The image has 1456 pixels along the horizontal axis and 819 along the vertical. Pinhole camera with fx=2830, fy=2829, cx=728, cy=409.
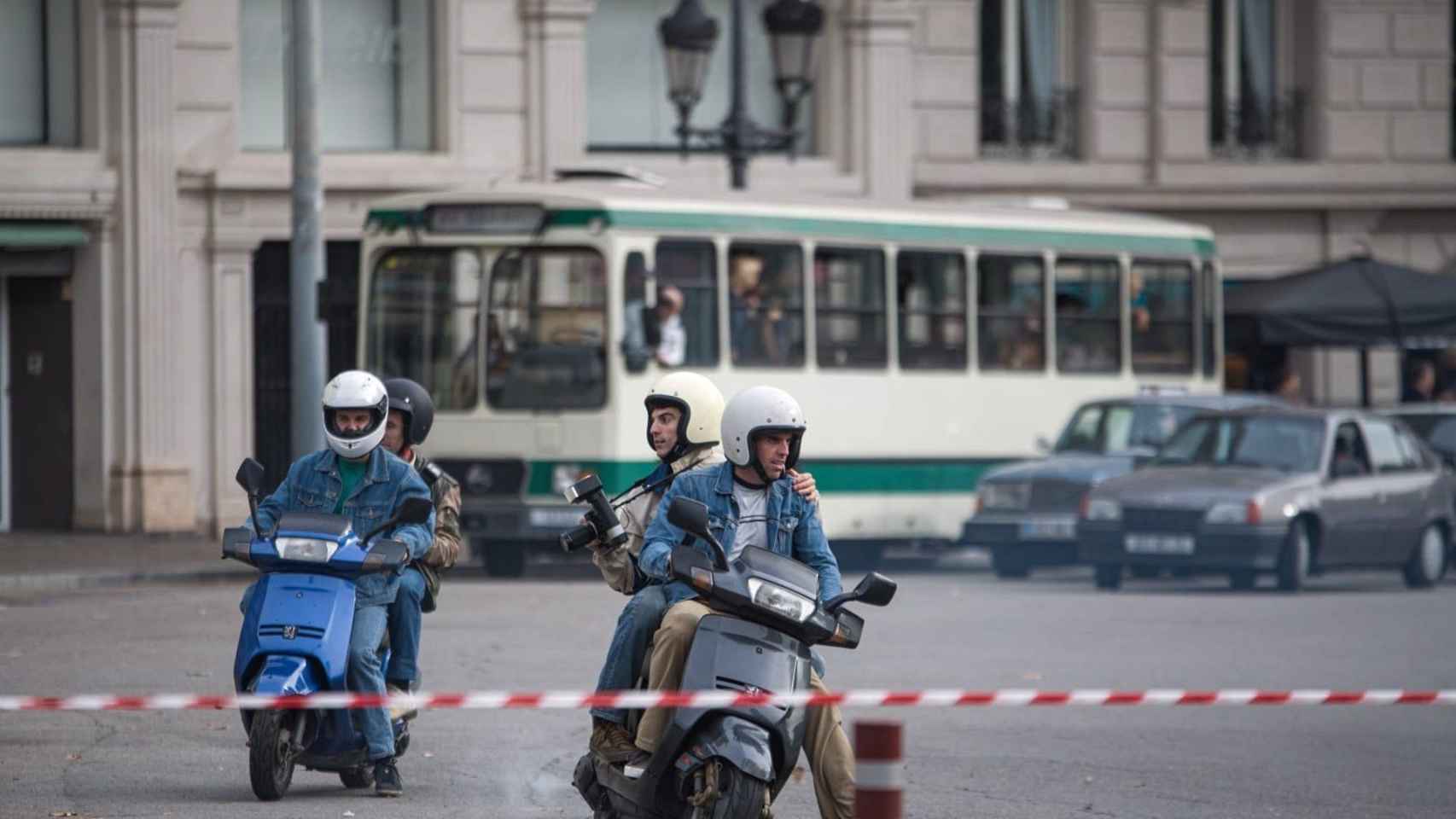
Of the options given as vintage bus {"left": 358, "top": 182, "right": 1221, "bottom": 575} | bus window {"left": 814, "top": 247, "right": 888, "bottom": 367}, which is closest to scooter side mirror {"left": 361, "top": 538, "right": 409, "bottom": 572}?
vintage bus {"left": 358, "top": 182, "right": 1221, "bottom": 575}

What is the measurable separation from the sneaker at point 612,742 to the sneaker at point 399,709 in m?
1.46

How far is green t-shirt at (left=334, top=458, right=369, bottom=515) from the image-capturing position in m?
9.91

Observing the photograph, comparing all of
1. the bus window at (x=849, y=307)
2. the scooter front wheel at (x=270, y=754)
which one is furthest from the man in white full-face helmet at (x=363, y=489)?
the bus window at (x=849, y=307)

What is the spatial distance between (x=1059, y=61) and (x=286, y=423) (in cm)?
979

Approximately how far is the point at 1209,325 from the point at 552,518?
321 inches

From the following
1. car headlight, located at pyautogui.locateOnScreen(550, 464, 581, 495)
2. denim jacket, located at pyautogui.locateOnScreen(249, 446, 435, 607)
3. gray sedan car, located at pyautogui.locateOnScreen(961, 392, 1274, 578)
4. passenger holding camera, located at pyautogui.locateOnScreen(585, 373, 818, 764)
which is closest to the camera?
passenger holding camera, located at pyautogui.locateOnScreen(585, 373, 818, 764)

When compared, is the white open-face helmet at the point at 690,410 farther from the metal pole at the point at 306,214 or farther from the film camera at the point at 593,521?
the metal pole at the point at 306,214

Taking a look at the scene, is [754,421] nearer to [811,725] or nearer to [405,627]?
[811,725]

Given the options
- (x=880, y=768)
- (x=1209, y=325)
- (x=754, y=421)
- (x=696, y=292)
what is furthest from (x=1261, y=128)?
(x=880, y=768)

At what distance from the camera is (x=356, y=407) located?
983cm

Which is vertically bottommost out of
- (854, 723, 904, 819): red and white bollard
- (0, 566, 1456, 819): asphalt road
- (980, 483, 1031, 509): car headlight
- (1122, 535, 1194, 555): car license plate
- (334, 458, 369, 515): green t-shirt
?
(0, 566, 1456, 819): asphalt road

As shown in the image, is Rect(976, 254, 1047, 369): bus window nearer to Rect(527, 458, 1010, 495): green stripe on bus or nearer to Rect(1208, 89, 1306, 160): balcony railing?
Rect(527, 458, 1010, 495): green stripe on bus

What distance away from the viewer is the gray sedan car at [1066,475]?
22.4m

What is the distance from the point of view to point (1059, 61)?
31.3 meters
